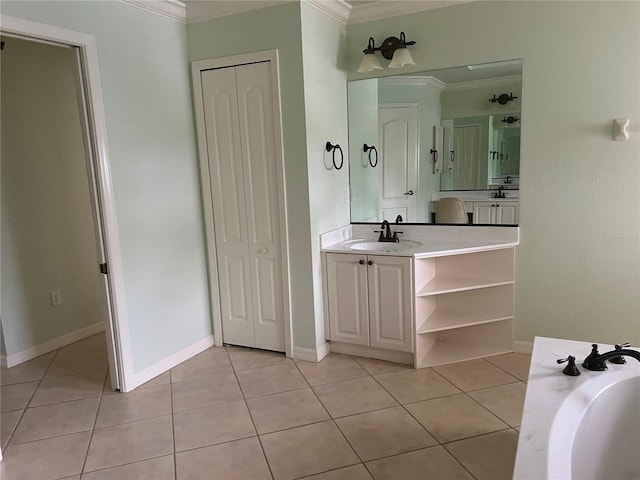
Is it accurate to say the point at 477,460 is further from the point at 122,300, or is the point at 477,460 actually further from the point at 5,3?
the point at 5,3

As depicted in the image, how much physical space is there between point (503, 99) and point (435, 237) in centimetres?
108

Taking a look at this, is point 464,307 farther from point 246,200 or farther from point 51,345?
point 51,345

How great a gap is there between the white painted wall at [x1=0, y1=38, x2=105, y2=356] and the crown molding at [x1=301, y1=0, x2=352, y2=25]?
1.81 meters

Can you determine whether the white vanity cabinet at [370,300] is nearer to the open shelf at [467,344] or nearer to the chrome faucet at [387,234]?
the open shelf at [467,344]

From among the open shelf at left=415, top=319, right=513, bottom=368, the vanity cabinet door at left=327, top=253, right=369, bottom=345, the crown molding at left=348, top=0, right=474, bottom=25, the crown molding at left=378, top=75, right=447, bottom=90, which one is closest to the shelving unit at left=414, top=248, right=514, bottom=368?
the open shelf at left=415, top=319, right=513, bottom=368

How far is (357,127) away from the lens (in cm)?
365

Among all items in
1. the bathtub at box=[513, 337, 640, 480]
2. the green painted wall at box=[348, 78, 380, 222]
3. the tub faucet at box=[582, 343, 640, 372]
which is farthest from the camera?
the green painted wall at box=[348, 78, 380, 222]

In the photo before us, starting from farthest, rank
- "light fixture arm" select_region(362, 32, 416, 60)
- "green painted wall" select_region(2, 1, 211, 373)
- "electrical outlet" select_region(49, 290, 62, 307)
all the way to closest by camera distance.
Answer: "electrical outlet" select_region(49, 290, 62, 307) < "light fixture arm" select_region(362, 32, 416, 60) < "green painted wall" select_region(2, 1, 211, 373)

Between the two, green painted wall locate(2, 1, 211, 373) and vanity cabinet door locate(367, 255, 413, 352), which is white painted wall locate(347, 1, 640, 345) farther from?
green painted wall locate(2, 1, 211, 373)

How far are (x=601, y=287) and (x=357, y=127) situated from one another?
2.10 meters

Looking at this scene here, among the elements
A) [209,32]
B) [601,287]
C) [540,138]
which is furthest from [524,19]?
[209,32]

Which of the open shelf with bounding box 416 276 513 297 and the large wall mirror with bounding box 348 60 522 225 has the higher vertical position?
the large wall mirror with bounding box 348 60 522 225

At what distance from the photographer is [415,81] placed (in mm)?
3357

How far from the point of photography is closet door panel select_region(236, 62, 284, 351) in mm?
3146
